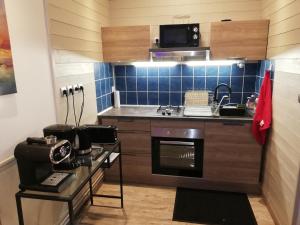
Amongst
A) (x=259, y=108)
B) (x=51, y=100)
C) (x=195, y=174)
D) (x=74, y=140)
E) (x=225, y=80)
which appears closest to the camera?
(x=74, y=140)

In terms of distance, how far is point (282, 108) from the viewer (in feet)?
7.13

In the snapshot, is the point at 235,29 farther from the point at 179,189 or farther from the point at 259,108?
the point at 179,189

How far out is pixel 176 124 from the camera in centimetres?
278

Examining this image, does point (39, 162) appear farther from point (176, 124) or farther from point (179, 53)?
point (179, 53)

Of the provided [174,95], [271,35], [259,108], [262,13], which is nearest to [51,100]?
[174,95]

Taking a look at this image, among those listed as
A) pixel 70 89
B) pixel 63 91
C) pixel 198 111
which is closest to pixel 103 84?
pixel 70 89

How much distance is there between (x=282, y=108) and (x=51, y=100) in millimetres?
2084

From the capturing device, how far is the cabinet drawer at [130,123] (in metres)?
2.86

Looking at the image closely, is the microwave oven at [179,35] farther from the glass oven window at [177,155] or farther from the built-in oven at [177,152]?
the glass oven window at [177,155]

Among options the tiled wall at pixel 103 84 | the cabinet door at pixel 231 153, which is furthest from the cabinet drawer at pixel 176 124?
the tiled wall at pixel 103 84

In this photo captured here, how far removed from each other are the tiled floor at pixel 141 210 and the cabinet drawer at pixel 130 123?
0.77 meters

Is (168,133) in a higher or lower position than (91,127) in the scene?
lower

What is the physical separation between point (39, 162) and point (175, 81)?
7.27 feet

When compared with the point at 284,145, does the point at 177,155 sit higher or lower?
lower
